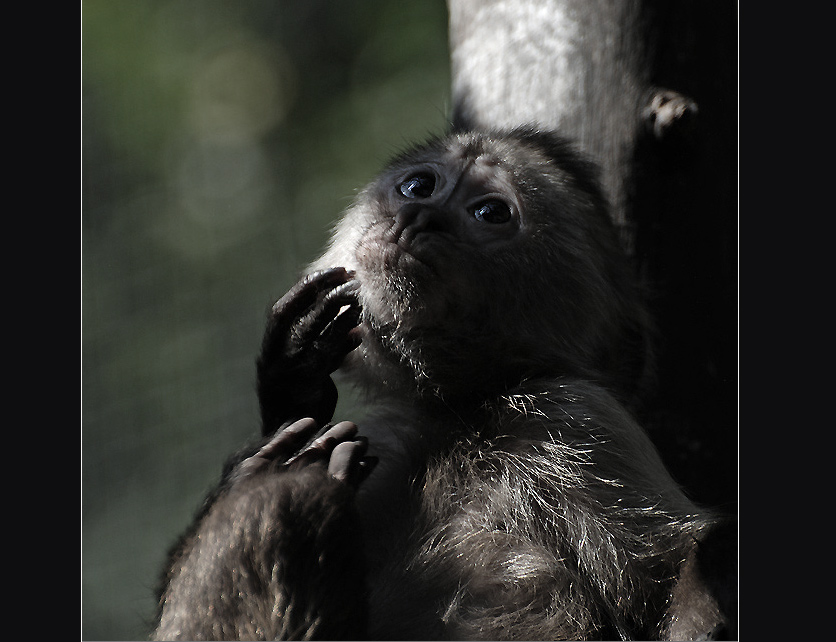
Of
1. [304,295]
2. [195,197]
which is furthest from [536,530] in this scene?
[195,197]

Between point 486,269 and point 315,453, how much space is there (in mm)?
895

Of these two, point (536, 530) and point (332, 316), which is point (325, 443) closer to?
point (332, 316)

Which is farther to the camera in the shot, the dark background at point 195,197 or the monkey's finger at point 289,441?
the dark background at point 195,197

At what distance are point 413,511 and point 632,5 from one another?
89.9 inches

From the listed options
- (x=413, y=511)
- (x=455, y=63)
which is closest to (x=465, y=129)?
(x=455, y=63)

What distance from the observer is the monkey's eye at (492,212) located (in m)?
3.46

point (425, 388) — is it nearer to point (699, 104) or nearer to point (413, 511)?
point (413, 511)

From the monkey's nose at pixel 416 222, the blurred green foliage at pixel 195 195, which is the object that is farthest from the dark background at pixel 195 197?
the monkey's nose at pixel 416 222

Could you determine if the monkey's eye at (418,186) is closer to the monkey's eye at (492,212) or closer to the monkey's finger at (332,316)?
the monkey's eye at (492,212)

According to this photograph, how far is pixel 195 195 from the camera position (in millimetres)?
8281

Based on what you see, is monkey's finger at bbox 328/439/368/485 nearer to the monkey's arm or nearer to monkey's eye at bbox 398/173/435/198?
the monkey's arm

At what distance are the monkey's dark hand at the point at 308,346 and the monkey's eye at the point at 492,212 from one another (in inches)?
21.1

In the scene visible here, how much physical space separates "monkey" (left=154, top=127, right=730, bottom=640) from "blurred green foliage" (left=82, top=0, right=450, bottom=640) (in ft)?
11.9

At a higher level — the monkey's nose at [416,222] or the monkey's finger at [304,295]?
the monkey's nose at [416,222]
